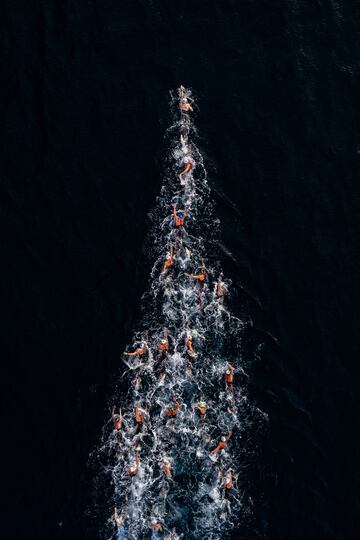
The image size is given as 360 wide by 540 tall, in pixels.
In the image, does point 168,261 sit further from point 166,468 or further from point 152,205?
point 166,468

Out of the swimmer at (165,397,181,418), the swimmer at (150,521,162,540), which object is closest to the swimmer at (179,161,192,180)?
the swimmer at (165,397,181,418)

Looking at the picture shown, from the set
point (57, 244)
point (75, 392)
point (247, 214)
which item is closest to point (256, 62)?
point (247, 214)

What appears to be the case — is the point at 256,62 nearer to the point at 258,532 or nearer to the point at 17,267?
the point at 17,267

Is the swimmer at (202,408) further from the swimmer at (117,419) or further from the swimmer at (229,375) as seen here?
the swimmer at (117,419)

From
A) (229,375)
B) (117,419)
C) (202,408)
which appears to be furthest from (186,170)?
(117,419)

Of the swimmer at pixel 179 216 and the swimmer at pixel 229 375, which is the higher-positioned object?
the swimmer at pixel 179 216

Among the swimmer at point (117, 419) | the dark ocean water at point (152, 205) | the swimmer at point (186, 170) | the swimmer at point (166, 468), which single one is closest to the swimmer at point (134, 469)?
the swimmer at point (166, 468)
